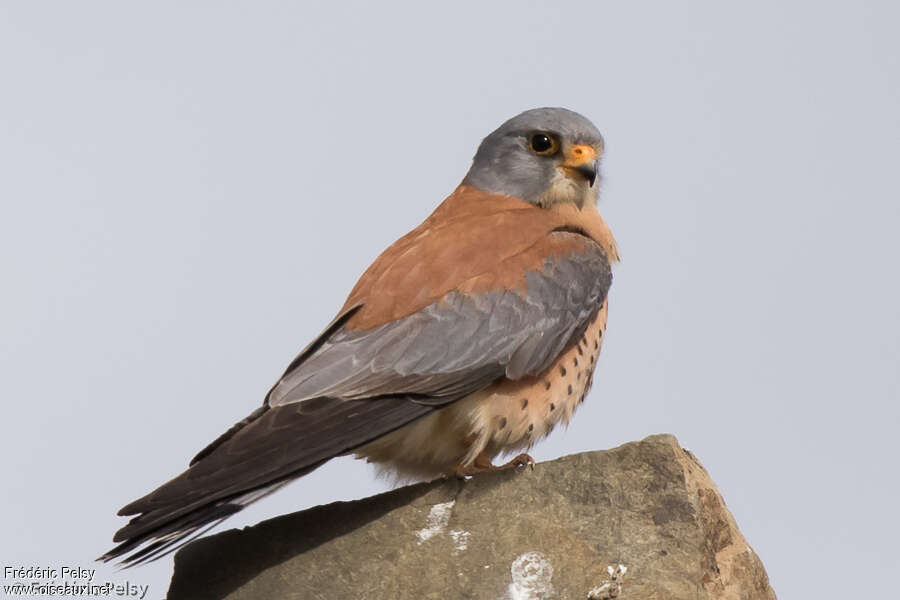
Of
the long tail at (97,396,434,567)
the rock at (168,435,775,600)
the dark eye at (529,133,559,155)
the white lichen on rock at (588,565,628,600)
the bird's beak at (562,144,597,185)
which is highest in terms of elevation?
the dark eye at (529,133,559,155)

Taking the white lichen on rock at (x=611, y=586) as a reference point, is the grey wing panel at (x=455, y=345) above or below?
above

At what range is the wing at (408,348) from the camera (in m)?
4.20

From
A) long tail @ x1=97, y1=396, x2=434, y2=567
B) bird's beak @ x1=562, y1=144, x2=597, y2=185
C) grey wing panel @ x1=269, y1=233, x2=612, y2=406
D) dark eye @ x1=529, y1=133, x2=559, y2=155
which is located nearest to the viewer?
long tail @ x1=97, y1=396, x2=434, y2=567

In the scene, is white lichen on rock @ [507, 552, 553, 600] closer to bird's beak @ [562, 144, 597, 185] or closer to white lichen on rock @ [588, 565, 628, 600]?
white lichen on rock @ [588, 565, 628, 600]

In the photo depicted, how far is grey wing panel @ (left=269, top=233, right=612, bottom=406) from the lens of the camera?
468 cm

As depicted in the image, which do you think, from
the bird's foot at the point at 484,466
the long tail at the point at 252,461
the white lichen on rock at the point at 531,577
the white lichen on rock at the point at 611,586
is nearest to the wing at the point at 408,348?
the long tail at the point at 252,461

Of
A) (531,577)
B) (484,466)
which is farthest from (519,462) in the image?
(531,577)

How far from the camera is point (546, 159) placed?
233 inches

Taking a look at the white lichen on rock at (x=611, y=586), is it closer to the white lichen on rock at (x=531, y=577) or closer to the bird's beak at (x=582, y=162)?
the white lichen on rock at (x=531, y=577)

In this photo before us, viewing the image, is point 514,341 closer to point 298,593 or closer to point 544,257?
point 544,257

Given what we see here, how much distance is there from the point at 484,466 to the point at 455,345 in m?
0.48

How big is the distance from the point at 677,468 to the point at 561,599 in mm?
591

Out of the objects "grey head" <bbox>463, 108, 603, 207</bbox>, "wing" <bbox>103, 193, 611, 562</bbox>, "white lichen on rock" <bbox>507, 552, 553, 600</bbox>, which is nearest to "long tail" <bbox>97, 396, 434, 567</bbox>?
"wing" <bbox>103, 193, 611, 562</bbox>

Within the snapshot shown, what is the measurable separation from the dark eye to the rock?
179 cm
